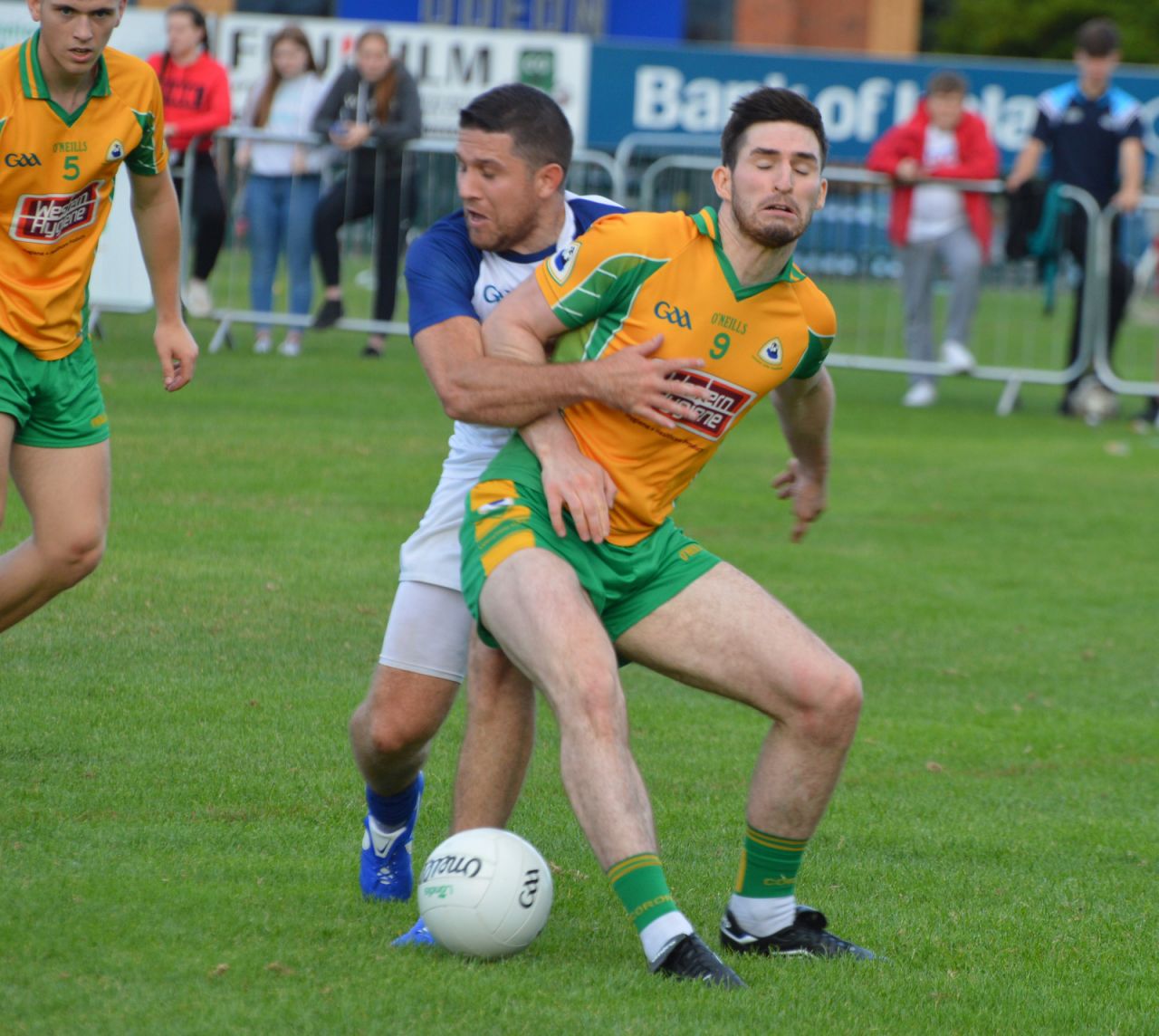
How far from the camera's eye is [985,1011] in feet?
14.2

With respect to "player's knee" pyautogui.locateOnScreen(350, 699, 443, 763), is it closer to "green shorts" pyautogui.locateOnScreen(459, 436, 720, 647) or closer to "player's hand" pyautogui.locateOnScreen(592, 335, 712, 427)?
"green shorts" pyautogui.locateOnScreen(459, 436, 720, 647)

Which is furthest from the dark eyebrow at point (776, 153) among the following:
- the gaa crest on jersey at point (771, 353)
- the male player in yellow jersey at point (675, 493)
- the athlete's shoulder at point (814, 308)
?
the gaa crest on jersey at point (771, 353)

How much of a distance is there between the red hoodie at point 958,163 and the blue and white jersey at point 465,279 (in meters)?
10.8

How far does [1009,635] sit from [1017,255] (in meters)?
7.28

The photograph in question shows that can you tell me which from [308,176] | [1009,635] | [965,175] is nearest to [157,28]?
[308,176]

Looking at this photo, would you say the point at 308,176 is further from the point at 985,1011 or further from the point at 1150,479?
the point at 985,1011

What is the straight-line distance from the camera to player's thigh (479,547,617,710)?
423 cm

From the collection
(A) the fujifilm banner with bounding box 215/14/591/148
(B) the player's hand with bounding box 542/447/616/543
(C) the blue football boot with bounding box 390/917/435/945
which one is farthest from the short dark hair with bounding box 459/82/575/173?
(A) the fujifilm banner with bounding box 215/14/591/148

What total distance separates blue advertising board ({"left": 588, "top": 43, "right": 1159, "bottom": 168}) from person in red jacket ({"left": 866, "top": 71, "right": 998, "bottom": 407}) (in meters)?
12.4

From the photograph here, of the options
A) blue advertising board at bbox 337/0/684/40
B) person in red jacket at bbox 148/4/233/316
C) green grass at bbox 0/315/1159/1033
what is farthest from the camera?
blue advertising board at bbox 337/0/684/40

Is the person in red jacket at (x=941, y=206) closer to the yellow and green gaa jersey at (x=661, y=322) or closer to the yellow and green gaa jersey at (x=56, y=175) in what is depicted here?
the yellow and green gaa jersey at (x=56, y=175)

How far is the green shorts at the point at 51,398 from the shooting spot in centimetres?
541

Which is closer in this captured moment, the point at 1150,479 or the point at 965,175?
the point at 1150,479

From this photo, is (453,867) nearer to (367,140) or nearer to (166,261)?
(166,261)
